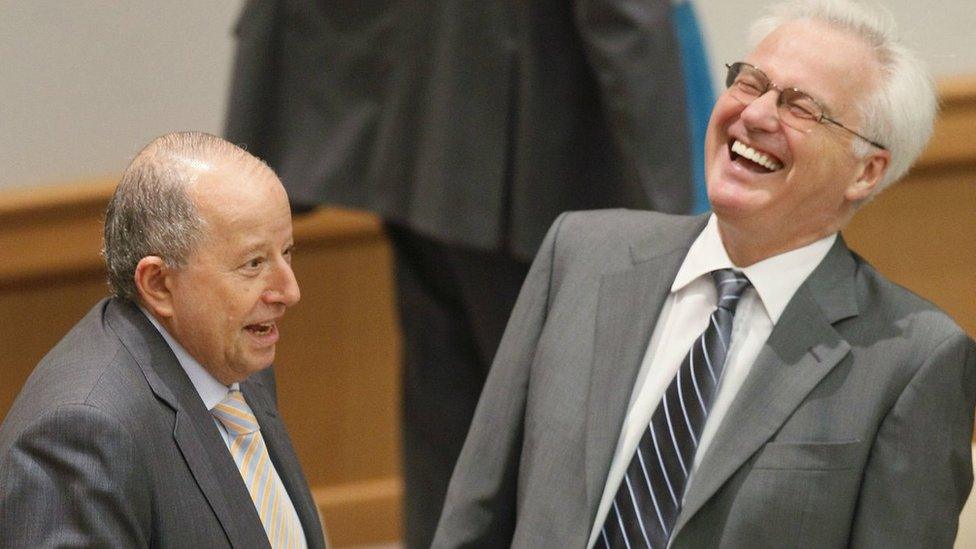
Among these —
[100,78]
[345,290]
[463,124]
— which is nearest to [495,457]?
→ [463,124]

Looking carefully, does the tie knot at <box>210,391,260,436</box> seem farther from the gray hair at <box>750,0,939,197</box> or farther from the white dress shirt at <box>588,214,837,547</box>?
the gray hair at <box>750,0,939,197</box>

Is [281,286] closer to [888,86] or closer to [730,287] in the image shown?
[730,287]

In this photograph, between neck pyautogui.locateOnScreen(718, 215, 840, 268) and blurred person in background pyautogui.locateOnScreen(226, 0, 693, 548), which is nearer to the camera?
neck pyautogui.locateOnScreen(718, 215, 840, 268)

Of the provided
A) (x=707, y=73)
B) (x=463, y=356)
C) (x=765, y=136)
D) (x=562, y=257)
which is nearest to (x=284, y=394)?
(x=463, y=356)

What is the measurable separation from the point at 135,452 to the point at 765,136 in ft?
2.99

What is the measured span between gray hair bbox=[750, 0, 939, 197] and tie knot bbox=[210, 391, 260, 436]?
86 cm

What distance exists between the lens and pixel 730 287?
2135 millimetres

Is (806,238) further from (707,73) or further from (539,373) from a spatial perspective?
(707,73)

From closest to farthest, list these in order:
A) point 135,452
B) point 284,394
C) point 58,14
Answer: point 135,452
point 58,14
point 284,394

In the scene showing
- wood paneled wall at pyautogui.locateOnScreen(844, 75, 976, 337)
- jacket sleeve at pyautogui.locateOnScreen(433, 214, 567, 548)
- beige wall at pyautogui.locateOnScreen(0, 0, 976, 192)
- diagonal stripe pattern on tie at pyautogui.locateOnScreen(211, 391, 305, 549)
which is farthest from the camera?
beige wall at pyautogui.locateOnScreen(0, 0, 976, 192)

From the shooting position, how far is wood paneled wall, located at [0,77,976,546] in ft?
12.0

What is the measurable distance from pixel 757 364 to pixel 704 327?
0.36 ft

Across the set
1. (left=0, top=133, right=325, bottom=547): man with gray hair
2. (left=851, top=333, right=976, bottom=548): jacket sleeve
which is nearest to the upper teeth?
(left=851, top=333, right=976, bottom=548): jacket sleeve

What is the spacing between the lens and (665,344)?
2.18 m
